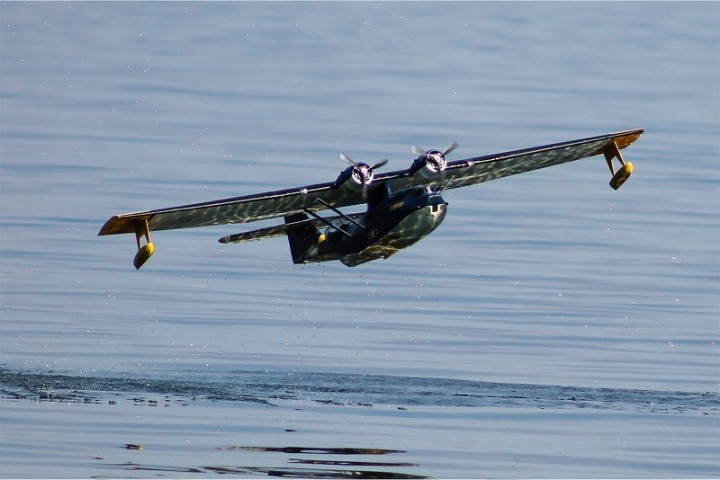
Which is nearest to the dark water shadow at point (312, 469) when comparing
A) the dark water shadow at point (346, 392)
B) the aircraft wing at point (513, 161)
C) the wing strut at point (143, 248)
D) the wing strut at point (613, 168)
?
the dark water shadow at point (346, 392)

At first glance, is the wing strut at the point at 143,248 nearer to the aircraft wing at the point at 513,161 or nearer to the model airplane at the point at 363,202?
the model airplane at the point at 363,202

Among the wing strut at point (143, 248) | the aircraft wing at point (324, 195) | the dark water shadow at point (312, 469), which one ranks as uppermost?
the aircraft wing at point (324, 195)

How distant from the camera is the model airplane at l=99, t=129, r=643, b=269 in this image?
3612cm

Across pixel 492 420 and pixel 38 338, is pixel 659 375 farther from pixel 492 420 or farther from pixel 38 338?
pixel 38 338

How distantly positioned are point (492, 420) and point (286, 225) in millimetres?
9972

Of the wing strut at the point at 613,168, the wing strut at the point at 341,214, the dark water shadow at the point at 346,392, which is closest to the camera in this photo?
the dark water shadow at the point at 346,392

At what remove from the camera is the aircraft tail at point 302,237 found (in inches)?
1560

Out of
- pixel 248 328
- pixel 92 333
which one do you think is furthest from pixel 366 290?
pixel 92 333

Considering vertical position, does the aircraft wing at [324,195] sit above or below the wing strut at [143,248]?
above

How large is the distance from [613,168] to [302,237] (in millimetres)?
8343

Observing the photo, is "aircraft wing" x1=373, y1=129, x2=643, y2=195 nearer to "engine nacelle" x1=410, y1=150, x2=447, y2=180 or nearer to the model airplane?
the model airplane

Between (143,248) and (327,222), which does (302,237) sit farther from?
(143,248)

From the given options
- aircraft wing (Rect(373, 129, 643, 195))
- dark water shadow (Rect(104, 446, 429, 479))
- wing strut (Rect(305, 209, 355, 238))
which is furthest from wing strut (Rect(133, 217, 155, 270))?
dark water shadow (Rect(104, 446, 429, 479))

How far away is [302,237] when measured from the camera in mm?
39906
